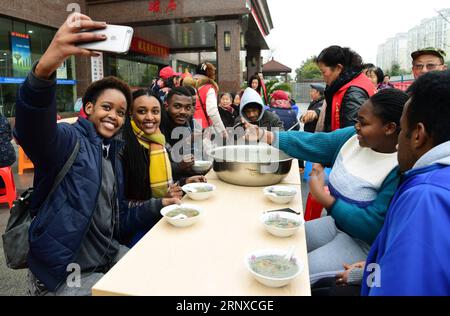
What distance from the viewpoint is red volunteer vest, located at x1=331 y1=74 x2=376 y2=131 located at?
2648mm

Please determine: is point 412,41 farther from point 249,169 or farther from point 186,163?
point 249,169

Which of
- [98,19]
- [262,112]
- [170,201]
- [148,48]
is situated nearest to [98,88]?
[170,201]

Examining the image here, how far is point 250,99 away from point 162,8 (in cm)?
831

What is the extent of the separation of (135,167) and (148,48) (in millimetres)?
15391

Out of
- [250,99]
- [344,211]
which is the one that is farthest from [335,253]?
[250,99]

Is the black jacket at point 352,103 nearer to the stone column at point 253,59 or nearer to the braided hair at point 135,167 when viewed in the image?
the braided hair at point 135,167

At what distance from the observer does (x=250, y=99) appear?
392 centimetres

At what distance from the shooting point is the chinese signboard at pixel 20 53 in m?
9.16

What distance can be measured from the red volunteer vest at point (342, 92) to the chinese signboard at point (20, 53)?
31.0 feet

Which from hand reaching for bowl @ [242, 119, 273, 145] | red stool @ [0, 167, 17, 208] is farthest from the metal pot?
red stool @ [0, 167, 17, 208]

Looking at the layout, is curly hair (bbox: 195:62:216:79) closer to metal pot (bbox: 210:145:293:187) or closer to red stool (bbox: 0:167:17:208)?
metal pot (bbox: 210:145:293:187)

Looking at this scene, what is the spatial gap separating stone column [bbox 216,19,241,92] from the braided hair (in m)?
8.62

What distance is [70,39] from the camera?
1.11 m
